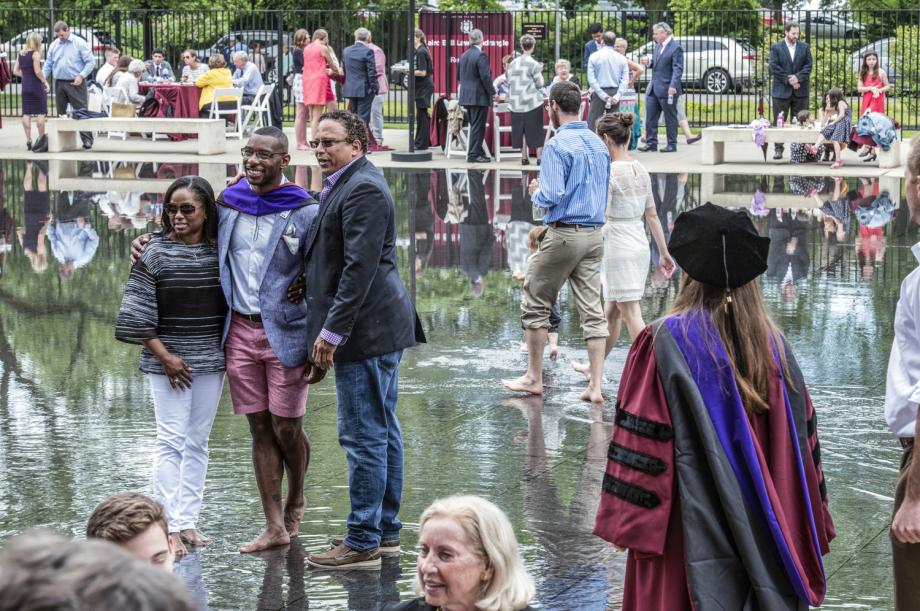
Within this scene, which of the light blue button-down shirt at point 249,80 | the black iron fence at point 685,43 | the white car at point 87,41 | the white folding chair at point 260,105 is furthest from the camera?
the white car at point 87,41

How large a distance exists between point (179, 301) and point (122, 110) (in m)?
20.4

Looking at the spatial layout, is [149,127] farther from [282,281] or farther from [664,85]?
[282,281]

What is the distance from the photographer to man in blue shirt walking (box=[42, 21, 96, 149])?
24297mm

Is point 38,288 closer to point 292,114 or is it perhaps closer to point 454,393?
point 454,393

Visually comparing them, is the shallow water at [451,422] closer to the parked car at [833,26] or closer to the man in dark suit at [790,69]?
the man in dark suit at [790,69]

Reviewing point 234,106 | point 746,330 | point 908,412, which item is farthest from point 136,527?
point 234,106

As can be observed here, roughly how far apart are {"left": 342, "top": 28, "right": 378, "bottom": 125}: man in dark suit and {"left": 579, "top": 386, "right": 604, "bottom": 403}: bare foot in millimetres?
14694

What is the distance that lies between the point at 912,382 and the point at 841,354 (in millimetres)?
5493

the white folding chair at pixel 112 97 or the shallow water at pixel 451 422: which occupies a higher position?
the white folding chair at pixel 112 97

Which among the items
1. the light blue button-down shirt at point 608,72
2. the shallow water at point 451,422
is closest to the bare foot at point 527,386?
the shallow water at point 451,422

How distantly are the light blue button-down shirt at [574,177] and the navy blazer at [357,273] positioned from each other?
88.1 inches

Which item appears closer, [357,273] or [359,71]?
[357,273]

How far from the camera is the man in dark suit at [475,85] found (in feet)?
69.2

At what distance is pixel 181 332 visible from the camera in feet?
18.7
